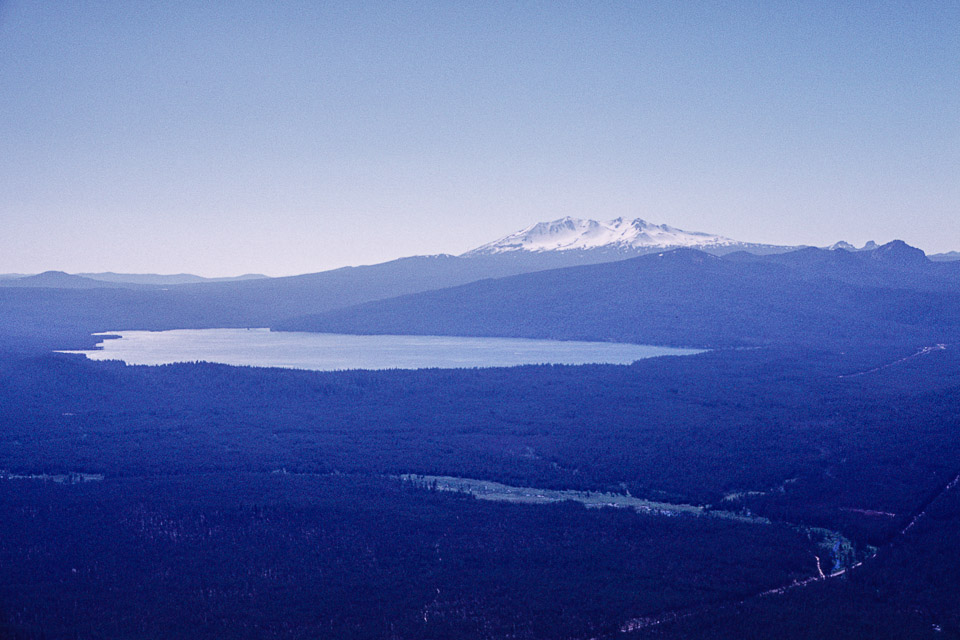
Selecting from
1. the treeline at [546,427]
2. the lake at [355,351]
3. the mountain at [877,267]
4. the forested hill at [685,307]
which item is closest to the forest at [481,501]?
the treeline at [546,427]

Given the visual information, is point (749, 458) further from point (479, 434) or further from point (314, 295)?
point (314, 295)

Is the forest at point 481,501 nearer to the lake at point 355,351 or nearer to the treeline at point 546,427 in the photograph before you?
the treeline at point 546,427

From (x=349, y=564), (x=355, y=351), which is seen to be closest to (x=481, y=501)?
(x=349, y=564)

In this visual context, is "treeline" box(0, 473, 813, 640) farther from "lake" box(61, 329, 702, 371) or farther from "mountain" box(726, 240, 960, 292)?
"mountain" box(726, 240, 960, 292)

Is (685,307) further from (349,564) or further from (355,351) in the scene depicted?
(349,564)

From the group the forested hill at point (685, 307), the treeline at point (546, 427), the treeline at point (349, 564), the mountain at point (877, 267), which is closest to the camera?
the treeline at point (349, 564)

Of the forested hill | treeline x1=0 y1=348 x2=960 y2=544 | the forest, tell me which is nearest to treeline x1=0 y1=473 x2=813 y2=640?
the forest
